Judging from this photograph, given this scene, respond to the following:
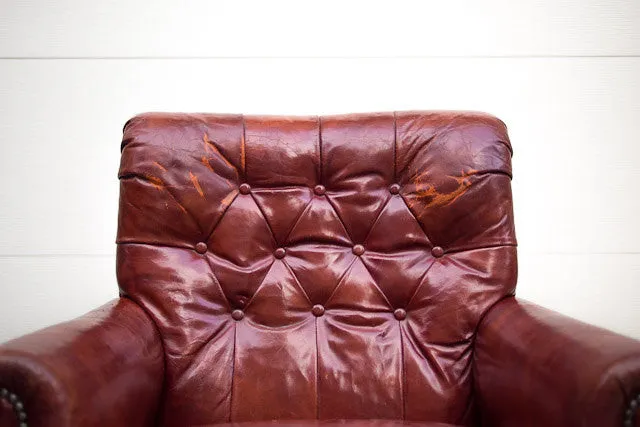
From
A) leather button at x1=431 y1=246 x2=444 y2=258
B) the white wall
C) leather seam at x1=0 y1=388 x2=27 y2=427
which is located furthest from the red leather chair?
the white wall

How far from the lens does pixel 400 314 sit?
3.77ft

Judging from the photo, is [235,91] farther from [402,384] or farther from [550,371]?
[550,371]

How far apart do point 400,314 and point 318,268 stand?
19 centimetres

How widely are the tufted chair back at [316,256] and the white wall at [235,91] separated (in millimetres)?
387

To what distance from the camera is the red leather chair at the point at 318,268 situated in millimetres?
1064

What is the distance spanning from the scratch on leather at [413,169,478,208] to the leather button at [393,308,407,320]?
0.73ft

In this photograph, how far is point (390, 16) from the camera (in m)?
1.56

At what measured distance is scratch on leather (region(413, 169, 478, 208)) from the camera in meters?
1.15

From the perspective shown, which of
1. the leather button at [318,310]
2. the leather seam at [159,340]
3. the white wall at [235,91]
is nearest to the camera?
the leather seam at [159,340]

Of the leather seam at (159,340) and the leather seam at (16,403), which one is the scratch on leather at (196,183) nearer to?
the leather seam at (159,340)

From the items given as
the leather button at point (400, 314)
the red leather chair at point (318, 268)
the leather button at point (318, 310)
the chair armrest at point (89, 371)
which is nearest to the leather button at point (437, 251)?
the red leather chair at point (318, 268)

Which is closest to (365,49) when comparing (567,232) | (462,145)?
(462,145)

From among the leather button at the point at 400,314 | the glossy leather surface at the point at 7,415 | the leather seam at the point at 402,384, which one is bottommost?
the leather seam at the point at 402,384

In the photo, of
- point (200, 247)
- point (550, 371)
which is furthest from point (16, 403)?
point (550, 371)
